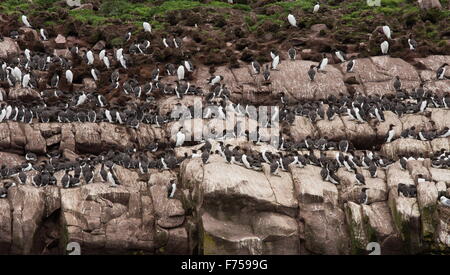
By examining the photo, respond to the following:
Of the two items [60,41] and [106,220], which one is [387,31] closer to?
[60,41]

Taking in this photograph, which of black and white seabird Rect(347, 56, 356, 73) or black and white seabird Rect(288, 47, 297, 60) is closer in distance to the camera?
black and white seabird Rect(347, 56, 356, 73)

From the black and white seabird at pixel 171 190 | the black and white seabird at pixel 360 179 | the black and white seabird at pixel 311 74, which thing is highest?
the black and white seabird at pixel 360 179

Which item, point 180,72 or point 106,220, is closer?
point 106,220

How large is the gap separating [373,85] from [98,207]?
2018 centimetres

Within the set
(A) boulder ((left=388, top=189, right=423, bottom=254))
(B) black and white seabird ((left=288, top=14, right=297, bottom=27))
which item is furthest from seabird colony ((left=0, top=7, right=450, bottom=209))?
(B) black and white seabird ((left=288, top=14, right=297, bottom=27))

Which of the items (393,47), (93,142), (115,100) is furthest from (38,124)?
(393,47)

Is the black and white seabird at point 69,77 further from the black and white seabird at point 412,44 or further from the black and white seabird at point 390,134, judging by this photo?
the black and white seabird at point 412,44

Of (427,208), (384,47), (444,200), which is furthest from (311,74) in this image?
(444,200)

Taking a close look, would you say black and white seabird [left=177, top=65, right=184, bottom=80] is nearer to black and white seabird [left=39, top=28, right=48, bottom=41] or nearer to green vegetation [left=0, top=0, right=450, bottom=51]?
green vegetation [left=0, top=0, right=450, bottom=51]

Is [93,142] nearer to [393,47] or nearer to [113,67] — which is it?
[113,67]

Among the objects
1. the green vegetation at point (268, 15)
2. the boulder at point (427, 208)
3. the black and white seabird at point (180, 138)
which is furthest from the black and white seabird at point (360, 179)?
the green vegetation at point (268, 15)

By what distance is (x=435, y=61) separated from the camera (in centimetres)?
5603

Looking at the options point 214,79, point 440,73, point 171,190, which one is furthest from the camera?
point 440,73

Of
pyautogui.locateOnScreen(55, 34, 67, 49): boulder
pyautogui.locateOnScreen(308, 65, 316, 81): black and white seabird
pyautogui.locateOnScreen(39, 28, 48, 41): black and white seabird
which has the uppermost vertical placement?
pyautogui.locateOnScreen(308, 65, 316, 81): black and white seabird
